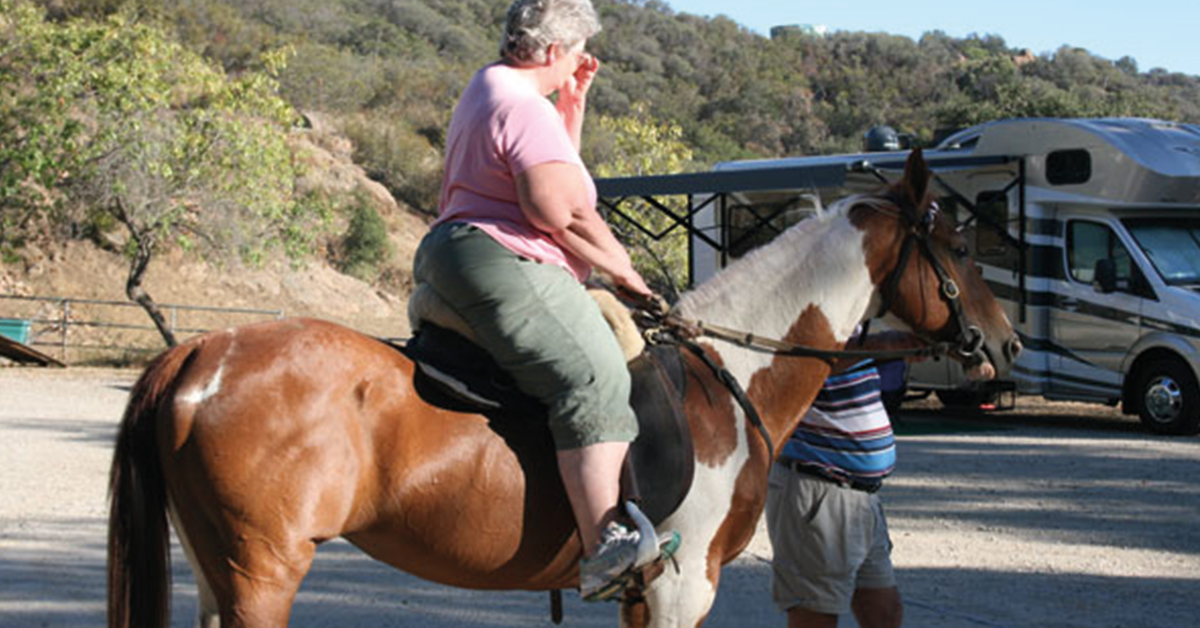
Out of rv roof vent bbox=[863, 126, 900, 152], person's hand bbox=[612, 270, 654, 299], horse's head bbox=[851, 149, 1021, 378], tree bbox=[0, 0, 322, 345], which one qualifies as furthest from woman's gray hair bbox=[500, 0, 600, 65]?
tree bbox=[0, 0, 322, 345]

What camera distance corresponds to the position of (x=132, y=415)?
10.6 feet

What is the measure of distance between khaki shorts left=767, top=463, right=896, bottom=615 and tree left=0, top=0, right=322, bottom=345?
21.3m

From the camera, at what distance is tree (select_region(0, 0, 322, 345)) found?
23.4 m

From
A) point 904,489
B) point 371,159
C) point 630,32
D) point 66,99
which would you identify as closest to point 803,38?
point 630,32

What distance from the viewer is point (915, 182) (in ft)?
13.8

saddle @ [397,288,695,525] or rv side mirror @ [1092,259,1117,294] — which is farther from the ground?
saddle @ [397,288,695,525]

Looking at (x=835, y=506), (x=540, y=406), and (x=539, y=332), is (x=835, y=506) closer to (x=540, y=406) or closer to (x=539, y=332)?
(x=540, y=406)

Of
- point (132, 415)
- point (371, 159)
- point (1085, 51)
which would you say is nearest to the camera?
point (132, 415)

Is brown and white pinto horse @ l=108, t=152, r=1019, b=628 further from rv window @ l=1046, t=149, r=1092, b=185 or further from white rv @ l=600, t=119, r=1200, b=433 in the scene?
rv window @ l=1046, t=149, r=1092, b=185

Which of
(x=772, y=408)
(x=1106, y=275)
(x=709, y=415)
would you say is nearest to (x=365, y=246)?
(x=1106, y=275)

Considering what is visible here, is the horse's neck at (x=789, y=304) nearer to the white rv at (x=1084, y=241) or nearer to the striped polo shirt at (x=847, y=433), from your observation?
the striped polo shirt at (x=847, y=433)

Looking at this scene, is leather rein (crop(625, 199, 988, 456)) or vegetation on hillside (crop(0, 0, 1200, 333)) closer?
leather rein (crop(625, 199, 988, 456))

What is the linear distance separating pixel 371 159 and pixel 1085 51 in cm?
5582

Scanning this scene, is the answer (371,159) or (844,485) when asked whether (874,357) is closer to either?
(844,485)
